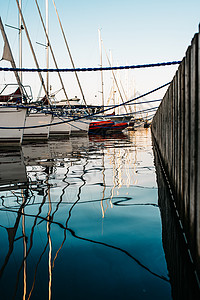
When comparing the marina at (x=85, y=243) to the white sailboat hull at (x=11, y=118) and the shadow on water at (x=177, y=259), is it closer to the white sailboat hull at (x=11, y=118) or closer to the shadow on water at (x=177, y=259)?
the shadow on water at (x=177, y=259)

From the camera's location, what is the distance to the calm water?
8.05ft

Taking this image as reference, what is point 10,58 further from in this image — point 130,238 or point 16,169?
point 130,238

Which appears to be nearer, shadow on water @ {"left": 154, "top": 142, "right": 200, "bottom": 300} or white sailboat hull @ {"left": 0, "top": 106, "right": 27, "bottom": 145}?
shadow on water @ {"left": 154, "top": 142, "right": 200, "bottom": 300}

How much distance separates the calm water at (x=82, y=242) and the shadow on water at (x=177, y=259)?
0.07 m

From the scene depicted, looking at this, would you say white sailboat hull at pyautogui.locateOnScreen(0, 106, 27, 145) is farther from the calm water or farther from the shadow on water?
the shadow on water

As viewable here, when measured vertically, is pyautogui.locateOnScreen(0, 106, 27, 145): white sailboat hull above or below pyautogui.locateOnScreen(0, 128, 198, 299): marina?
above

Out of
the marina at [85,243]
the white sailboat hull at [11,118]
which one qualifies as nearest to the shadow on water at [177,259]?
the marina at [85,243]

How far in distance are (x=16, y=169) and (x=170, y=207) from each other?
19.4 feet

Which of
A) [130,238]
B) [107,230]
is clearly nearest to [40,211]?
[107,230]

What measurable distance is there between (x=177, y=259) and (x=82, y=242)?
3.50 ft

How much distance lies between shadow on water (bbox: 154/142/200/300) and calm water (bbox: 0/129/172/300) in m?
0.07

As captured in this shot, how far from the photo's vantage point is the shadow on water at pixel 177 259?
7.80ft

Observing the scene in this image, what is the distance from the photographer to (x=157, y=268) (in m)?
2.78

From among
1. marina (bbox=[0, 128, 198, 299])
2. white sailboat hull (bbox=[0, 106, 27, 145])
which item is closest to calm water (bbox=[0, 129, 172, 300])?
marina (bbox=[0, 128, 198, 299])
